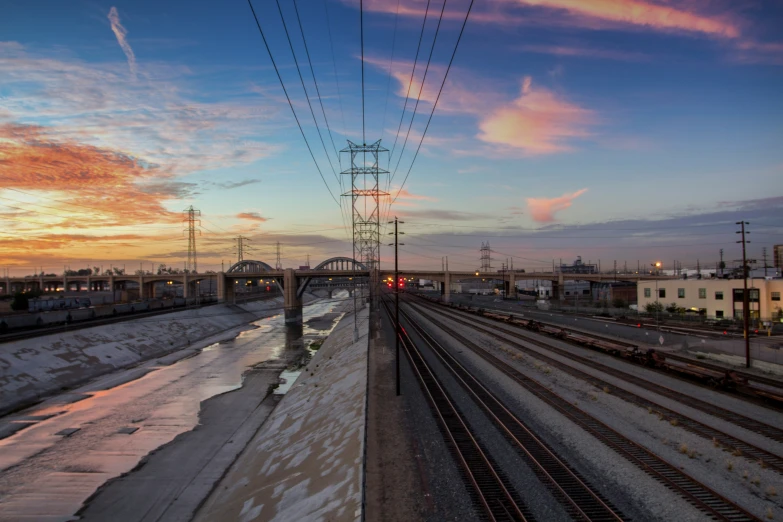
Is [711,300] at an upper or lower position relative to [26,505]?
upper

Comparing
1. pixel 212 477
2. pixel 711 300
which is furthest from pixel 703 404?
pixel 711 300

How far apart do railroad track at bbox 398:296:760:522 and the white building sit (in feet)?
138

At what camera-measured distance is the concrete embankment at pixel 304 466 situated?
489 inches

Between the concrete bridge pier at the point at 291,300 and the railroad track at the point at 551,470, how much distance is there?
75.4m

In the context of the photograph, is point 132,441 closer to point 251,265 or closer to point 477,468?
point 477,468

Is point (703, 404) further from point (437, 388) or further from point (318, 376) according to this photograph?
point (318, 376)

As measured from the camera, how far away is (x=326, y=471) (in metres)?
14.4

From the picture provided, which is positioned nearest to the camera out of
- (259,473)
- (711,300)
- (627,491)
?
(627,491)

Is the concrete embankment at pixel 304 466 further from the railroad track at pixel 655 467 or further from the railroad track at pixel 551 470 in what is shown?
the railroad track at pixel 655 467

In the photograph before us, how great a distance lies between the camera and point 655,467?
12.4 m

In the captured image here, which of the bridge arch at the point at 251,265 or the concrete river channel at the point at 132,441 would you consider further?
the bridge arch at the point at 251,265

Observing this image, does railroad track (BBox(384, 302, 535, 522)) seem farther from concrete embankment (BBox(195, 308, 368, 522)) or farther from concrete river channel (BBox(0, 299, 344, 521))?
concrete river channel (BBox(0, 299, 344, 521))

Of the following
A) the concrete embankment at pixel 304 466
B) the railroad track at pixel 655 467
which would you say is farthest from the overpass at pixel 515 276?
the railroad track at pixel 655 467

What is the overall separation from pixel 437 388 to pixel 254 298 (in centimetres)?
12284
